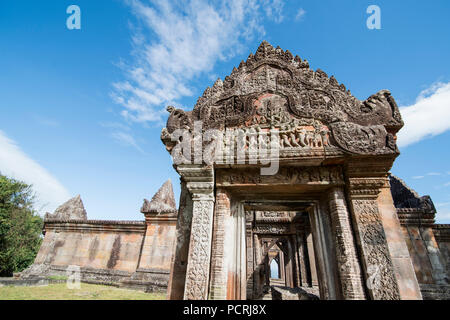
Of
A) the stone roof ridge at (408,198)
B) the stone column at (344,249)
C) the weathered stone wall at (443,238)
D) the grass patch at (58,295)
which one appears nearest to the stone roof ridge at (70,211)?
the grass patch at (58,295)

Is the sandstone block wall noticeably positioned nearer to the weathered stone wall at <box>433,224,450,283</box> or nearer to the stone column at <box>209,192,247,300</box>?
the stone column at <box>209,192,247,300</box>

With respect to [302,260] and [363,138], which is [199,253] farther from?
[302,260]

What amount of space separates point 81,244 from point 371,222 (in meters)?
12.9

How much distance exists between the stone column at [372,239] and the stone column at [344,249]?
0.10 meters

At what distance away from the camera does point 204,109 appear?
420 centimetres

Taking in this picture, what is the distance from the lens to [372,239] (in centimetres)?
311

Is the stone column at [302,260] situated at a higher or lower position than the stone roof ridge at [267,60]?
lower

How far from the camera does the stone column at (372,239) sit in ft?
9.40

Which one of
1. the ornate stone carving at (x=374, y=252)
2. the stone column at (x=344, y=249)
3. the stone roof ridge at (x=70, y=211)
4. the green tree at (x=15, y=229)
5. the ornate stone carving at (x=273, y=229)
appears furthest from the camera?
the green tree at (x=15, y=229)

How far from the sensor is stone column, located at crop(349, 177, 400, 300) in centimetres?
287

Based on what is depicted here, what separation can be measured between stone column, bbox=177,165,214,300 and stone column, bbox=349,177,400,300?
2.20 meters

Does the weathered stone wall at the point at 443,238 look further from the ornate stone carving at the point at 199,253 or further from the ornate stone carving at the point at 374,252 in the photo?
the ornate stone carving at the point at 199,253
